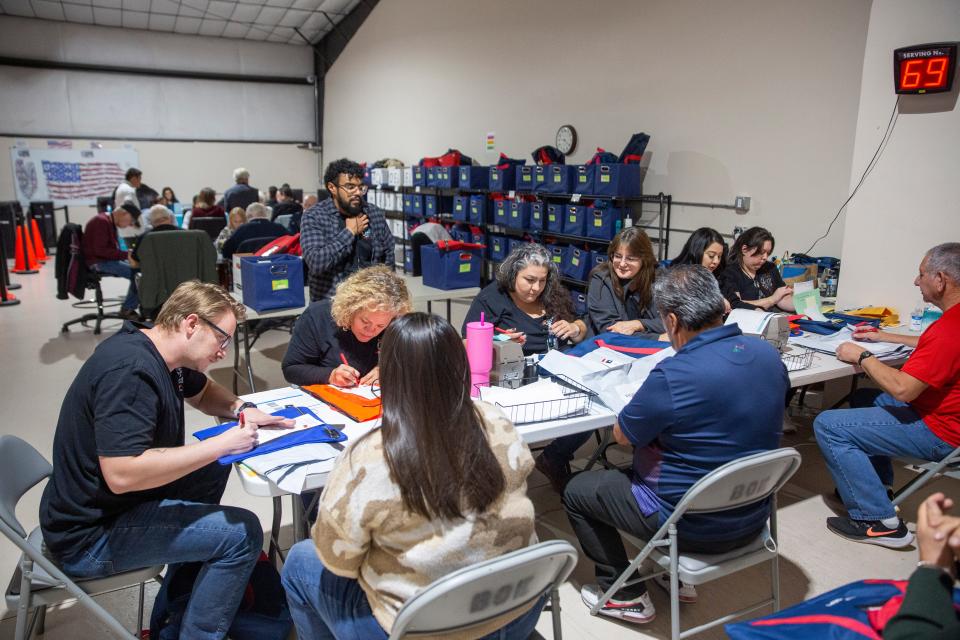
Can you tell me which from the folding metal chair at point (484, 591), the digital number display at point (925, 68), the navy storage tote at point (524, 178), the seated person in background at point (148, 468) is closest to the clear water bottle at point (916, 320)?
the digital number display at point (925, 68)

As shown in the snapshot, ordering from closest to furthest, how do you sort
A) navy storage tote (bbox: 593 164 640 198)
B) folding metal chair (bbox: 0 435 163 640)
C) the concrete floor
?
folding metal chair (bbox: 0 435 163 640), the concrete floor, navy storage tote (bbox: 593 164 640 198)

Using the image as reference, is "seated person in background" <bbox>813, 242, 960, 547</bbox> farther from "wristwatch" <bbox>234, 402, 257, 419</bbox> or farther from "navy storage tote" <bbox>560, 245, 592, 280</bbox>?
"navy storage tote" <bbox>560, 245, 592, 280</bbox>

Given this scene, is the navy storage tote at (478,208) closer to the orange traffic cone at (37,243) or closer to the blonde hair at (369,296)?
the blonde hair at (369,296)

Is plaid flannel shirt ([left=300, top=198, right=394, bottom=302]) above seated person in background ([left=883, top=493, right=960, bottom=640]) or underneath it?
above

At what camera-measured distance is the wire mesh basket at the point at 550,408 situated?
2.09m

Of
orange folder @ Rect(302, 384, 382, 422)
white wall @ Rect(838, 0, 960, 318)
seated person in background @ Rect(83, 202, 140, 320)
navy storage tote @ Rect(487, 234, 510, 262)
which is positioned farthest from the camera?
navy storage tote @ Rect(487, 234, 510, 262)

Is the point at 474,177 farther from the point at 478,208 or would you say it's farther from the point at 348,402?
the point at 348,402

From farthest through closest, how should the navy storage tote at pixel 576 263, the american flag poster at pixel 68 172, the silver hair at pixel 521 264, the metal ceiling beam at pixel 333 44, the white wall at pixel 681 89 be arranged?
1. the metal ceiling beam at pixel 333 44
2. the american flag poster at pixel 68 172
3. the navy storage tote at pixel 576 263
4. the white wall at pixel 681 89
5. the silver hair at pixel 521 264

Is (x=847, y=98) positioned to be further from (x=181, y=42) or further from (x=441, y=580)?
(x=181, y=42)

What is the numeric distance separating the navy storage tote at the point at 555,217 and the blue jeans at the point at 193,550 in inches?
209

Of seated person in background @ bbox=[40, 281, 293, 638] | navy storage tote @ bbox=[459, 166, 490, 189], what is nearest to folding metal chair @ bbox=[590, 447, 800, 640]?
seated person in background @ bbox=[40, 281, 293, 638]

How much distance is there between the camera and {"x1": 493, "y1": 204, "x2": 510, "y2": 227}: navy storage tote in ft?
24.7

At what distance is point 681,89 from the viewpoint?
576cm

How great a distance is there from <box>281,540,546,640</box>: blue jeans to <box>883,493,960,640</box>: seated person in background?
2.40 feet
